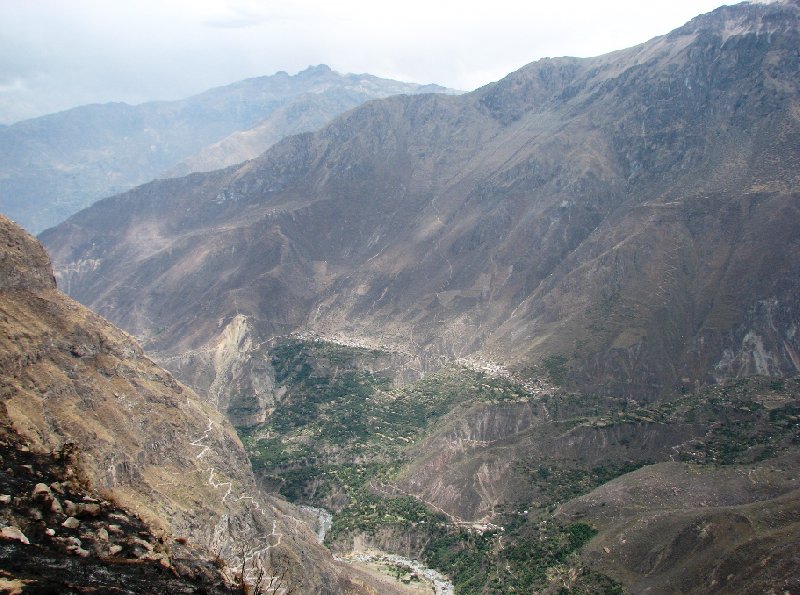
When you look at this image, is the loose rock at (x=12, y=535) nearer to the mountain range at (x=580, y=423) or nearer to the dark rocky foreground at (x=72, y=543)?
the dark rocky foreground at (x=72, y=543)

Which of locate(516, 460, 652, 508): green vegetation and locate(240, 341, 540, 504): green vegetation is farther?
locate(240, 341, 540, 504): green vegetation

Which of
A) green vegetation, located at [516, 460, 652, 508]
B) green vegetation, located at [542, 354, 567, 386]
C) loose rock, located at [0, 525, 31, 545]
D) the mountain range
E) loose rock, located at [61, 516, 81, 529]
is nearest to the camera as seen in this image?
loose rock, located at [0, 525, 31, 545]

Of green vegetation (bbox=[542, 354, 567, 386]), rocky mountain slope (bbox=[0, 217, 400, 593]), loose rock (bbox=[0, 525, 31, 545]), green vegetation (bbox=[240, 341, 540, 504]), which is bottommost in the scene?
green vegetation (bbox=[240, 341, 540, 504])

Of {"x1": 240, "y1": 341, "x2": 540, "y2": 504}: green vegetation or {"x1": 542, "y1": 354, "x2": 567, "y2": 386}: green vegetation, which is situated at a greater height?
{"x1": 542, "y1": 354, "x2": 567, "y2": 386}: green vegetation

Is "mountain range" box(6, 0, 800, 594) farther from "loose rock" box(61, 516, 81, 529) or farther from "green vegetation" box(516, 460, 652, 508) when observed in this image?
"loose rock" box(61, 516, 81, 529)

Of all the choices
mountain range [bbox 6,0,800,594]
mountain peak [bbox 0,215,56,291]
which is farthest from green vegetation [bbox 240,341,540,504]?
mountain peak [bbox 0,215,56,291]

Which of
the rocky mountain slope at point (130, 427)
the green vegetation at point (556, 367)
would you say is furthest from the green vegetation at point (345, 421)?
the rocky mountain slope at point (130, 427)

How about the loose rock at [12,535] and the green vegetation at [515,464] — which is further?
the green vegetation at [515,464]

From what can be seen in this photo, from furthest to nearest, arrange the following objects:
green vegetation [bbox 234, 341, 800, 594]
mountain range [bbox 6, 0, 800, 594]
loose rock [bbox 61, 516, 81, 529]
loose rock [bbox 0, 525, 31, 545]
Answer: green vegetation [bbox 234, 341, 800, 594], mountain range [bbox 6, 0, 800, 594], loose rock [bbox 61, 516, 81, 529], loose rock [bbox 0, 525, 31, 545]

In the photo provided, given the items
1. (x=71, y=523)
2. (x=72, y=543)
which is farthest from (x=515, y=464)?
(x=72, y=543)

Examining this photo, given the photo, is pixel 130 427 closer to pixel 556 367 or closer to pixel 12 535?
pixel 12 535

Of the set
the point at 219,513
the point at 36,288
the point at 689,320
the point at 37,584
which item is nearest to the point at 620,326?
the point at 689,320

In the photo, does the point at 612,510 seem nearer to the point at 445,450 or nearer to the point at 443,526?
the point at 443,526
